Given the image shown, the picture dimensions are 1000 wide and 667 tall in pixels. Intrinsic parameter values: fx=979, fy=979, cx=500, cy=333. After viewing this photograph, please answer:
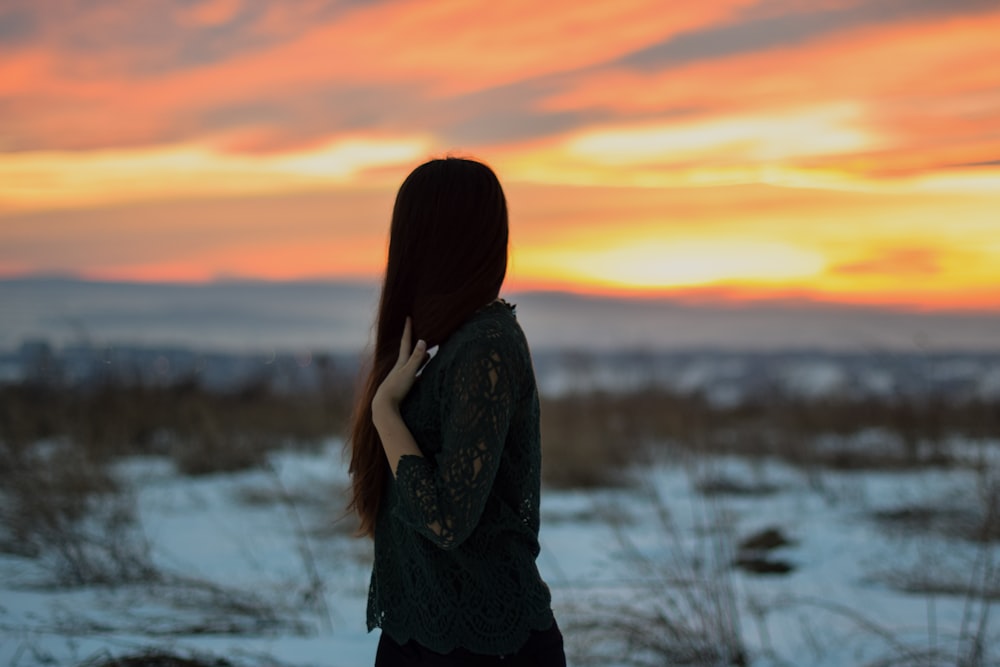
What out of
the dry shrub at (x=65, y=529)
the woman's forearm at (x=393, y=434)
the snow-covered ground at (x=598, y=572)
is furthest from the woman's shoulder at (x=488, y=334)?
the dry shrub at (x=65, y=529)

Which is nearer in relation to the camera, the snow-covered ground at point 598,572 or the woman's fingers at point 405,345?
the woman's fingers at point 405,345

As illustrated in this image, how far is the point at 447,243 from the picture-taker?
2014mm

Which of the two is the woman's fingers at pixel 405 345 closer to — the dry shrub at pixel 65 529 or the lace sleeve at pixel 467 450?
the lace sleeve at pixel 467 450

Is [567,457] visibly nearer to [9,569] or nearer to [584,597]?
[584,597]

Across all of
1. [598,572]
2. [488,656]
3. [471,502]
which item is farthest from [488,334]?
[598,572]

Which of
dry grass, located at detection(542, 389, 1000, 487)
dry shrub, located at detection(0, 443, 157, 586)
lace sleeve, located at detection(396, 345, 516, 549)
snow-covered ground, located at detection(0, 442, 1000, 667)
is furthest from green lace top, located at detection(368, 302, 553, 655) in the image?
dry grass, located at detection(542, 389, 1000, 487)

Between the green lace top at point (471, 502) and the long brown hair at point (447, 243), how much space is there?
0.05 m

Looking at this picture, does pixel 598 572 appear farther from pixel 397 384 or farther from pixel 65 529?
pixel 397 384

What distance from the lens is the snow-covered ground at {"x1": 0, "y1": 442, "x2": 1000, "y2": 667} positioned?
4137 millimetres

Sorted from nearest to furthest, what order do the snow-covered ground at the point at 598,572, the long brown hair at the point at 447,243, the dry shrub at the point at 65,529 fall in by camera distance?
the long brown hair at the point at 447,243
the snow-covered ground at the point at 598,572
the dry shrub at the point at 65,529

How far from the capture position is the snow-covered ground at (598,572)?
13.6ft

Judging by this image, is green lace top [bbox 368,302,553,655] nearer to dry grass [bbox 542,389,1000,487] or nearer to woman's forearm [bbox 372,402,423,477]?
woman's forearm [bbox 372,402,423,477]

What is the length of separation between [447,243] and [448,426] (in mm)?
380

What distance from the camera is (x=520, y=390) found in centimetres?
198
